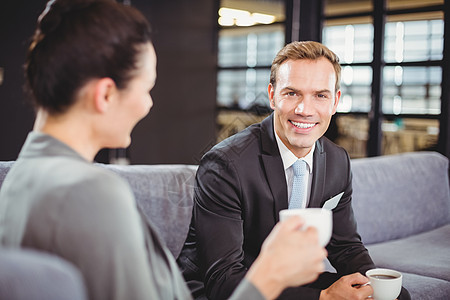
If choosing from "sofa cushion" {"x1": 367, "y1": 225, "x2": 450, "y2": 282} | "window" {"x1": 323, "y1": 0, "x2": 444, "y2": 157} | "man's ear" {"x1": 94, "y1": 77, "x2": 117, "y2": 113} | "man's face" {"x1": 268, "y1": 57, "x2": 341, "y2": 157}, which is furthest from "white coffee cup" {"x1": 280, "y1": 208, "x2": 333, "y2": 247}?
"window" {"x1": 323, "y1": 0, "x2": 444, "y2": 157}

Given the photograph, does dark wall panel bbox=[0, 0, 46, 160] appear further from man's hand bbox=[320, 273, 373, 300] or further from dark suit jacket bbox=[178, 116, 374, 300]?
man's hand bbox=[320, 273, 373, 300]

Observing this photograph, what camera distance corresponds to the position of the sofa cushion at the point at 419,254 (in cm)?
225

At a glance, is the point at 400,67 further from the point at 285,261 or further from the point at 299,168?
the point at 285,261

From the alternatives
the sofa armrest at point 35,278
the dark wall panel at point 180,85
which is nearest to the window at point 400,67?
the dark wall panel at point 180,85

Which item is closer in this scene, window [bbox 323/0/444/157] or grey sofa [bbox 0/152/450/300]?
grey sofa [bbox 0/152/450/300]

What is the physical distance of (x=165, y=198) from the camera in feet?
6.48

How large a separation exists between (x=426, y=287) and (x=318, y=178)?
73 cm

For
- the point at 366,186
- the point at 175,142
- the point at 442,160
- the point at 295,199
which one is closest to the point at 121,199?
the point at 295,199

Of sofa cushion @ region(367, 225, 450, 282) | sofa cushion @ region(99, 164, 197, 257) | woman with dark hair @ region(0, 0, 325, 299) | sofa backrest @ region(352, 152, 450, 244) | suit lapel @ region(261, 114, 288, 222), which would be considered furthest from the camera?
sofa backrest @ region(352, 152, 450, 244)

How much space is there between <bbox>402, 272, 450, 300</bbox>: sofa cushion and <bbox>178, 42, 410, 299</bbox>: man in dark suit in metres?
0.40

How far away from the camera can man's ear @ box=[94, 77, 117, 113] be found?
32.6 inches

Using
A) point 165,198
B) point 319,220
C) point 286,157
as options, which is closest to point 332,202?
point 286,157

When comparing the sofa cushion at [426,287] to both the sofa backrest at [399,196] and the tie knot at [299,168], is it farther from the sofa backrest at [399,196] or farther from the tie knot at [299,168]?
the tie knot at [299,168]

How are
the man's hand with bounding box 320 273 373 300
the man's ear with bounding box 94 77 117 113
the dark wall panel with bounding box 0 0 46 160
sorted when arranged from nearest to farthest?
the man's ear with bounding box 94 77 117 113
the man's hand with bounding box 320 273 373 300
the dark wall panel with bounding box 0 0 46 160
